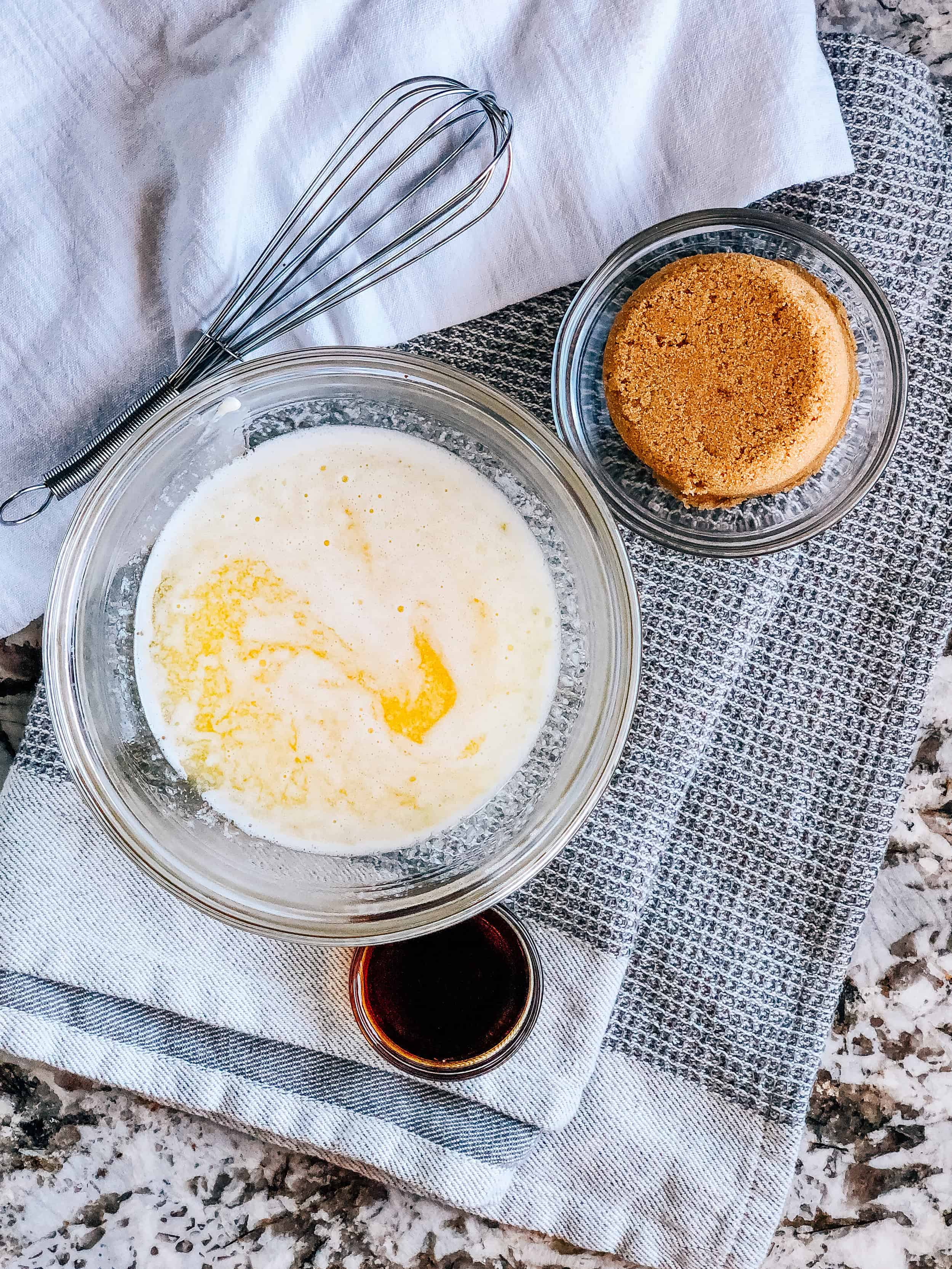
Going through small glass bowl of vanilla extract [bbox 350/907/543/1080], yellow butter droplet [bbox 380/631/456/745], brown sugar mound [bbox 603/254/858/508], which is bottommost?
small glass bowl of vanilla extract [bbox 350/907/543/1080]

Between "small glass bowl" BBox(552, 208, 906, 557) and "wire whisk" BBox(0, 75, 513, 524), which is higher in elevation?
"wire whisk" BBox(0, 75, 513, 524)

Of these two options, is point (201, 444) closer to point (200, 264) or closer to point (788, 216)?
point (200, 264)

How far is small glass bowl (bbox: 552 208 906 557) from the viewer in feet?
2.88

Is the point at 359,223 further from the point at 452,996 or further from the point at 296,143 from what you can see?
the point at 452,996

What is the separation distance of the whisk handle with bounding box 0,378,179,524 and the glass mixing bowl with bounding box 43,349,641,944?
0.04 metres

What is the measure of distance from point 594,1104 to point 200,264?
31.0 inches

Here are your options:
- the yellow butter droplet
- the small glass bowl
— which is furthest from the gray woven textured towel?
the yellow butter droplet

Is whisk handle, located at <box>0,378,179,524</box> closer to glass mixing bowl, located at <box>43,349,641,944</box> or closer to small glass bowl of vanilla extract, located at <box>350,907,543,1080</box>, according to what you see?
glass mixing bowl, located at <box>43,349,641,944</box>

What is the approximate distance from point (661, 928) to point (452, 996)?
19 centimetres

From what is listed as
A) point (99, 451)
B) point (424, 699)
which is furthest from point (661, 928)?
point (99, 451)

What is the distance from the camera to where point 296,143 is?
857 mm

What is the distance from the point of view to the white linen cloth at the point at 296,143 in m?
0.85

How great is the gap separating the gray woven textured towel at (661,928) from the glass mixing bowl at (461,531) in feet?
0.21

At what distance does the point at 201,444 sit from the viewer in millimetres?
877
